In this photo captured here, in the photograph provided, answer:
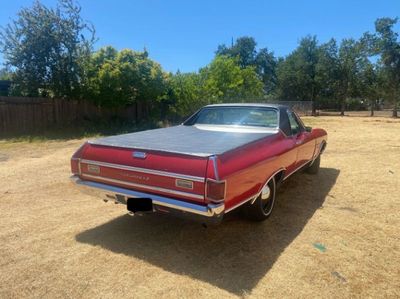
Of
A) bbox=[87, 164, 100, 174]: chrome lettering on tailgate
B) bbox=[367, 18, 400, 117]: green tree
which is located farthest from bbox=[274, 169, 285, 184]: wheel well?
bbox=[367, 18, 400, 117]: green tree

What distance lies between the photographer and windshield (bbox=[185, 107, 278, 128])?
200 inches

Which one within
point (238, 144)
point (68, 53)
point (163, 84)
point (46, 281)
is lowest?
point (46, 281)

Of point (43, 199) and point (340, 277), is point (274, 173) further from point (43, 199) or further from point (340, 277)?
point (43, 199)

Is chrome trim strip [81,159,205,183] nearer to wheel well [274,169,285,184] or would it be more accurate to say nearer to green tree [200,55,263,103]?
wheel well [274,169,285,184]

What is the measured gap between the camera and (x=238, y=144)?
12.2 ft

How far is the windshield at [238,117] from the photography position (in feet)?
16.7

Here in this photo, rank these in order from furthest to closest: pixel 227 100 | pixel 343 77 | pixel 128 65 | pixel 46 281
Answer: pixel 343 77 < pixel 227 100 < pixel 128 65 < pixel 46 281

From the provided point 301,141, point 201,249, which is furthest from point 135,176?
point 301,141

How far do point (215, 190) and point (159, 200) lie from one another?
25.3 inches

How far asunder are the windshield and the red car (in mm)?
27

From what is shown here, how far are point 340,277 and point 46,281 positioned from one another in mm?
2762

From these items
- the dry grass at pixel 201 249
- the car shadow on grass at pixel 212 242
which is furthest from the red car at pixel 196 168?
the dry grass at pixel 201 249

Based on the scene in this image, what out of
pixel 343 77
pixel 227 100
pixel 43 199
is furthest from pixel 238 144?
pixel 343 77

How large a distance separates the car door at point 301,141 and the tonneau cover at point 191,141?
2.26 feet
